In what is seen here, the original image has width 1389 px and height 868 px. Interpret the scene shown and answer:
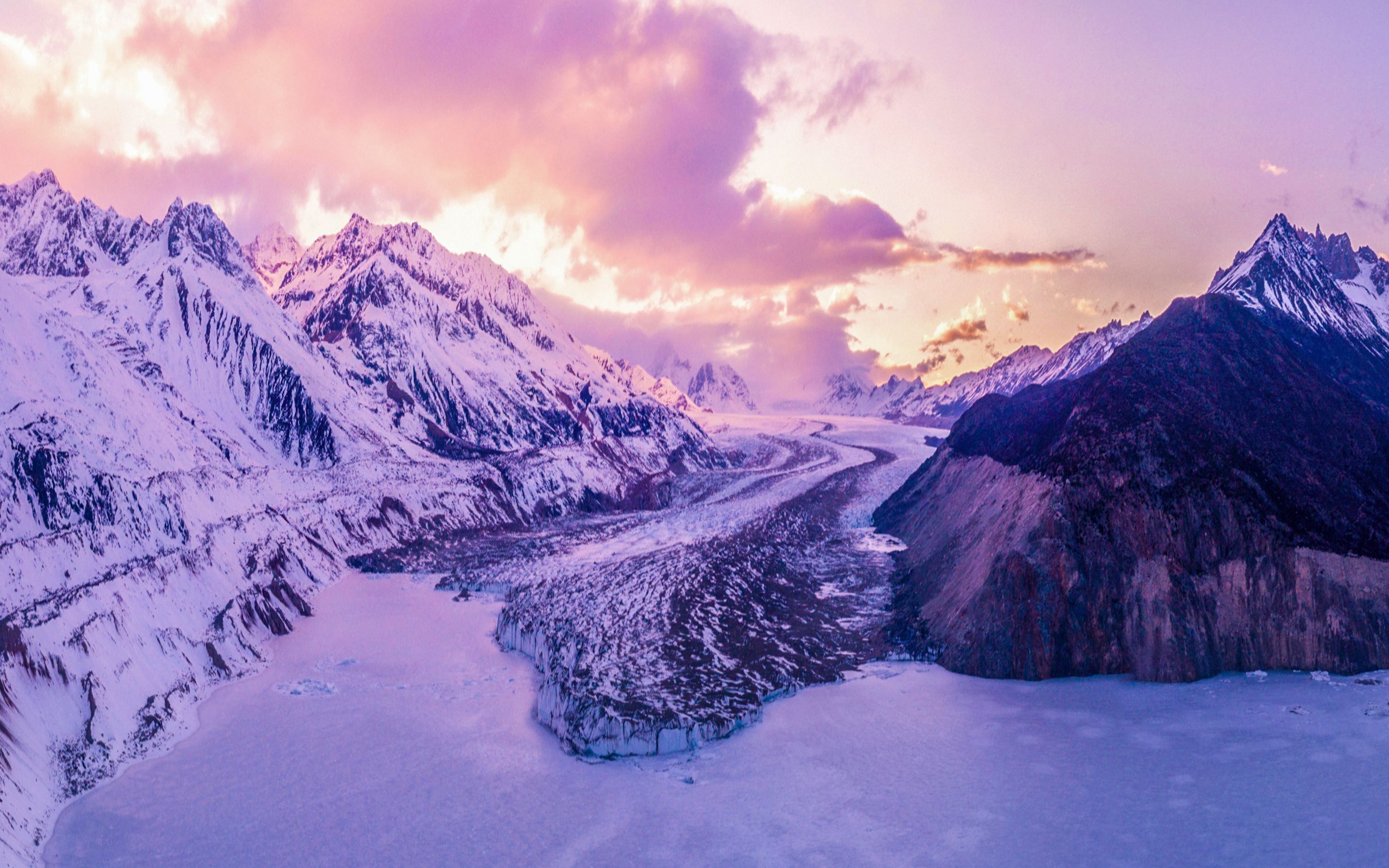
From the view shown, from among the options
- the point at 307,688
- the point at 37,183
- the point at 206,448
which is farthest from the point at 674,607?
the point at 37,183

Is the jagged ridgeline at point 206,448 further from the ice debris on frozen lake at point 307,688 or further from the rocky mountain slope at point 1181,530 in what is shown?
the rocky mountain slope at point 1181,530

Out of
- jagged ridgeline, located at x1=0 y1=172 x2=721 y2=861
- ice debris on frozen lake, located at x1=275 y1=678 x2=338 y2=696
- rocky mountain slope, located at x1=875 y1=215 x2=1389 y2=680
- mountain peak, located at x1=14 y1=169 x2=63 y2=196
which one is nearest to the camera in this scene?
jagged ridgeline, located at x1=0 y1=172 x2=721 y2=861

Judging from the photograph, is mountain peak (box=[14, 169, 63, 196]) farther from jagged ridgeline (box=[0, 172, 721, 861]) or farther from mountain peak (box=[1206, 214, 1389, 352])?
mountain peak (box=[1206, 214, 1389, 352])

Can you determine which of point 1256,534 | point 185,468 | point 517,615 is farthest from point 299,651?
point 1256,534

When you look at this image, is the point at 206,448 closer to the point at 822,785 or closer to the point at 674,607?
the point at 674,607

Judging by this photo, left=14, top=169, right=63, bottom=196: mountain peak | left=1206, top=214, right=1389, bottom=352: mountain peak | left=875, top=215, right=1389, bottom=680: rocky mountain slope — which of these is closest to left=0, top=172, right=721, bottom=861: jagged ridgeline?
left=14, top=169, right=63, bottom=196: mountain peak
